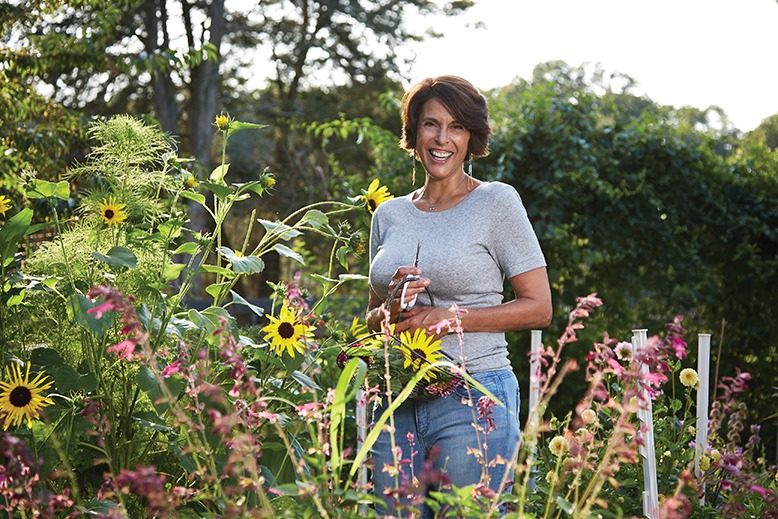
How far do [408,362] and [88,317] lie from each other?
718 millimetres

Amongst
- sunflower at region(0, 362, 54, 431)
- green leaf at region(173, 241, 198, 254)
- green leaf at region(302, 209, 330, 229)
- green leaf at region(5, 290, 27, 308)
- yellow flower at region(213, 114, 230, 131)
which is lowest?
sunflower at region(0, 362, 54, 431)

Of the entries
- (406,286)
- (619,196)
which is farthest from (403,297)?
(619,196)

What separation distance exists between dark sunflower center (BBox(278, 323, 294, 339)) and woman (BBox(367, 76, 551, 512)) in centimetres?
20

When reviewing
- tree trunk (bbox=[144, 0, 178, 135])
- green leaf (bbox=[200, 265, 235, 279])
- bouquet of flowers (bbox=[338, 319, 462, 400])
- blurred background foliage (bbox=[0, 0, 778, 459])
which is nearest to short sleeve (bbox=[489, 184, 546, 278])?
bouquet of flowers (bbox=[338, 319, 462, 400])

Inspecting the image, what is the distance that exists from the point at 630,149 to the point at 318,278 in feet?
13.1

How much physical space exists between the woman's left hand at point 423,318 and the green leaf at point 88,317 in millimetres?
635

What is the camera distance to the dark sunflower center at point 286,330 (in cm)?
246

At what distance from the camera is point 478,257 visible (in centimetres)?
233

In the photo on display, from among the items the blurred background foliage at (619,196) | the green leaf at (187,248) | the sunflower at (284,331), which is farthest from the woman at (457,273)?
the blurred background foliage at (619,196)

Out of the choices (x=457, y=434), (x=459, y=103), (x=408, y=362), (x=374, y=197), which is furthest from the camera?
(x=374, y=197)

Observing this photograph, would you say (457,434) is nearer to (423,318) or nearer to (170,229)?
(423,318)

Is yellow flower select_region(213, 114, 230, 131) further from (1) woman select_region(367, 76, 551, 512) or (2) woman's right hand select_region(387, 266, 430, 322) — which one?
(2) woman's right hand select_region(387, 266, 430, 322)

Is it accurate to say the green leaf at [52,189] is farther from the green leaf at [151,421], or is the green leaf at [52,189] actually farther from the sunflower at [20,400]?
the green leaf at [151,421]

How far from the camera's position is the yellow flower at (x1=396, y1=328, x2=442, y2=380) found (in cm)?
206
